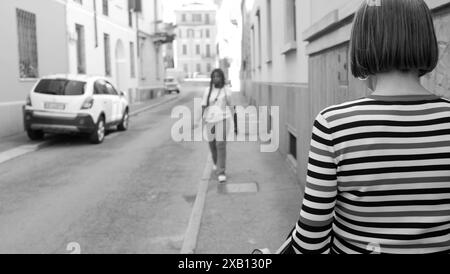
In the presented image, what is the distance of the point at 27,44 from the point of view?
15.6 metres

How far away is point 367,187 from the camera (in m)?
1.52

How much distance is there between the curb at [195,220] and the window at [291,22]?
122 inches

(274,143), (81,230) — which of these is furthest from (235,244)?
(274,143)

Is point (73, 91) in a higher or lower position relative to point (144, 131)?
higher

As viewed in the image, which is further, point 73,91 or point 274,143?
point 73,91

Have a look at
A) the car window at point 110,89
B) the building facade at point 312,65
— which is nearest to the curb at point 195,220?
the building facade at point 312,65

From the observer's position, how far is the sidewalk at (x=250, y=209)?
16.8 ft

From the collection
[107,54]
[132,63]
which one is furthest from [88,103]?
[132,63]

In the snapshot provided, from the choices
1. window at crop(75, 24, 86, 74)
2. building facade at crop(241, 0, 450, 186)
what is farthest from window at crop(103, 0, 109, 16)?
building facade at crop(241, 0, 450, 186)

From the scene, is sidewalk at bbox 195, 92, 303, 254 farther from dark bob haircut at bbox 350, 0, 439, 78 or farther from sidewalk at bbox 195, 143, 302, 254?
dark bob haircut at bbox 350, 0, 439, 78

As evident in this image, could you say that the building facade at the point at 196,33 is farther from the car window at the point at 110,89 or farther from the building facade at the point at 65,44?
the car window at the point at 110,89

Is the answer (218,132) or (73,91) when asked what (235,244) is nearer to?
(218,132)

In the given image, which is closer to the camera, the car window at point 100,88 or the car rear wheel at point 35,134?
the car rear wheel at point 35,134

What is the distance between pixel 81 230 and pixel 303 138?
10.3 ft
